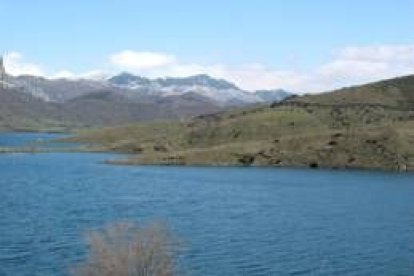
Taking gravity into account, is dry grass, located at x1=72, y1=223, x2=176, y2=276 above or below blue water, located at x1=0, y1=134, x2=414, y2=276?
above

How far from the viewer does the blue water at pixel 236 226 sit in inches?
3994

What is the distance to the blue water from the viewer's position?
10144 cm

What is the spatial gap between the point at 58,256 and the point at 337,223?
55.0 m

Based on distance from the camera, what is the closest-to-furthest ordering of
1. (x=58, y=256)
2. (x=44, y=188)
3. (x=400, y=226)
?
(x=58, y=256) < (x=400, y=226) < (x=44, y=188)

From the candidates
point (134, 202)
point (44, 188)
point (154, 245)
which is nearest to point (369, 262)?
point (154, 245)

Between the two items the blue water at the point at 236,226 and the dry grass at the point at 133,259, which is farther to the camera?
the blue water at the point at 236,226

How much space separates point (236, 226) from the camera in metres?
136

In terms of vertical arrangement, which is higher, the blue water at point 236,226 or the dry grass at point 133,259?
the dry grass at point 133,259

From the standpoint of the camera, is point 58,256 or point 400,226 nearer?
point 58,256

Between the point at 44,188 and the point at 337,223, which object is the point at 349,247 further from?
the point at 44,188

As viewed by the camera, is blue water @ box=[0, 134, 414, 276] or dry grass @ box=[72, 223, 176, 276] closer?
dry grass @ box=[72, 223, 176, 276]

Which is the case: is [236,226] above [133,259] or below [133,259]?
below

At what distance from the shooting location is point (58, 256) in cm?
10300

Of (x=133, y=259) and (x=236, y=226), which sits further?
(x=236, y=226)
